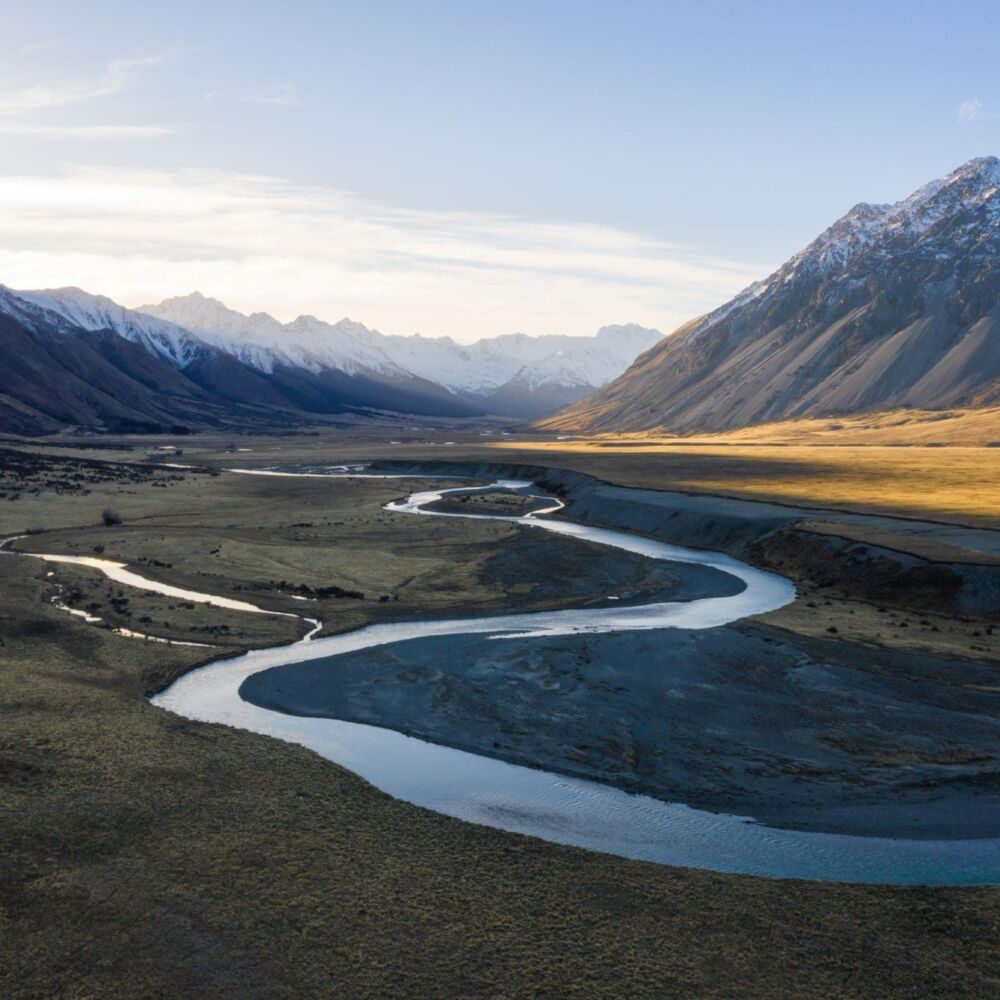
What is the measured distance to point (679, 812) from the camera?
27688 millimetres

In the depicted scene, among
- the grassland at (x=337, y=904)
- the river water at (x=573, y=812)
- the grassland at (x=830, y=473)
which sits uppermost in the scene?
the grassland at (x=830, y=473)

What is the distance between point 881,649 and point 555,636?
15.8 m

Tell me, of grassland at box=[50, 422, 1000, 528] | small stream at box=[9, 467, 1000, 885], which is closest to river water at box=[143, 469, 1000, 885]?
small stream at box=[9, 467, 1000, 885]

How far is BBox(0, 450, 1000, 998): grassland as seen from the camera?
18.8m

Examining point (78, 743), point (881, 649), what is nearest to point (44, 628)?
point (78, 743)

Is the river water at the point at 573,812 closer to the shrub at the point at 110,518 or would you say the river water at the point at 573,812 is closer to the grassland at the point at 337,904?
the grassland at the point at 337,904

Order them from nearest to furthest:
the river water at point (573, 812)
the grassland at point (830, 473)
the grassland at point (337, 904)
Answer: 1. the grassland at point (337, 904)
2. the river water at point (573, 812)
3. the grassland at point (830, 473)

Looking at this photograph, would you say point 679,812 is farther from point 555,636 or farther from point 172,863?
point 555,636

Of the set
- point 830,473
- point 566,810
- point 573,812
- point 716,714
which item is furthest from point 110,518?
point 830,473

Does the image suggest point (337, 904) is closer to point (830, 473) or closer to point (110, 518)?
point (110, 518)

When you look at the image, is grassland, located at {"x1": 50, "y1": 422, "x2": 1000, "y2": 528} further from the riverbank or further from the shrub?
the shrub

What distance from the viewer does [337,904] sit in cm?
2131

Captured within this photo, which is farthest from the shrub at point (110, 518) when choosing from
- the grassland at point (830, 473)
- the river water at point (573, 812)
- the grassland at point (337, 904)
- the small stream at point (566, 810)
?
the grassland at point (830, 473)

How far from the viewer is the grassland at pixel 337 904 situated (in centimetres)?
1877
